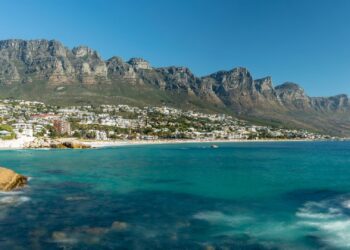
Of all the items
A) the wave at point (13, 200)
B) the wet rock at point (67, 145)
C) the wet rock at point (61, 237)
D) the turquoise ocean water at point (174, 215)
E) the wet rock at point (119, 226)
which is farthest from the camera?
the wet rock at point (67, 145)

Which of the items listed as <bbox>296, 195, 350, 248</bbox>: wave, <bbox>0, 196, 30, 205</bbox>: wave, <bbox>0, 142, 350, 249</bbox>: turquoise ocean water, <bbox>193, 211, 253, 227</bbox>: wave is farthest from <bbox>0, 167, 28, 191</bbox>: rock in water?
<bbox>296, 195, 350, 248</bbox>: wave

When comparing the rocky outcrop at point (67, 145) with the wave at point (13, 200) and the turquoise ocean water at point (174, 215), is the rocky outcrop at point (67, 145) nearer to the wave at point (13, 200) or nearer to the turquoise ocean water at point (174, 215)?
the turquoise ocean water at point (174, 215)

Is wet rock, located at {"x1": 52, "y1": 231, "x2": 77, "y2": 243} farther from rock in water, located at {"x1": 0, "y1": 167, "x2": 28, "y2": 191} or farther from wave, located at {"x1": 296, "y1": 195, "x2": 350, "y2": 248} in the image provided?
rock in water, located at {"x1": 0, "y1": 167, "x2": 28, "y2": 191}

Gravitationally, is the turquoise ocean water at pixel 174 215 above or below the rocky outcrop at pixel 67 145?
below

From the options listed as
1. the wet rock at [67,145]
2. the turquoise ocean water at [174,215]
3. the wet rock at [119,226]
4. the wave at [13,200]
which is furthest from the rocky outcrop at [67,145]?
the wet rock at [119,226]

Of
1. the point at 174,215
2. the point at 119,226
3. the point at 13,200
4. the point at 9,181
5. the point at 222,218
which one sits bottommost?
the point at 222,218

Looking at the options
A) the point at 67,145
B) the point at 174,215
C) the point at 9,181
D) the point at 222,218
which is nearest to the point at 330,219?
the point at 222,218

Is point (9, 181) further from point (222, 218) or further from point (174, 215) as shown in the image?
point (222, 218)

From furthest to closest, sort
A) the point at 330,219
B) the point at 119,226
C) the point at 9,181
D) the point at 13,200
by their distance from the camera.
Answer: the point at 9,181
the point at 13,200
the point at 330,219
the point at 119,226

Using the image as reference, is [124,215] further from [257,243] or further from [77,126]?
[77,126]

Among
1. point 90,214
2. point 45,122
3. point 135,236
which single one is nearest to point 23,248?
point 135,236

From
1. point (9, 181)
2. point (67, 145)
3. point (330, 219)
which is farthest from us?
point (67, 145)
